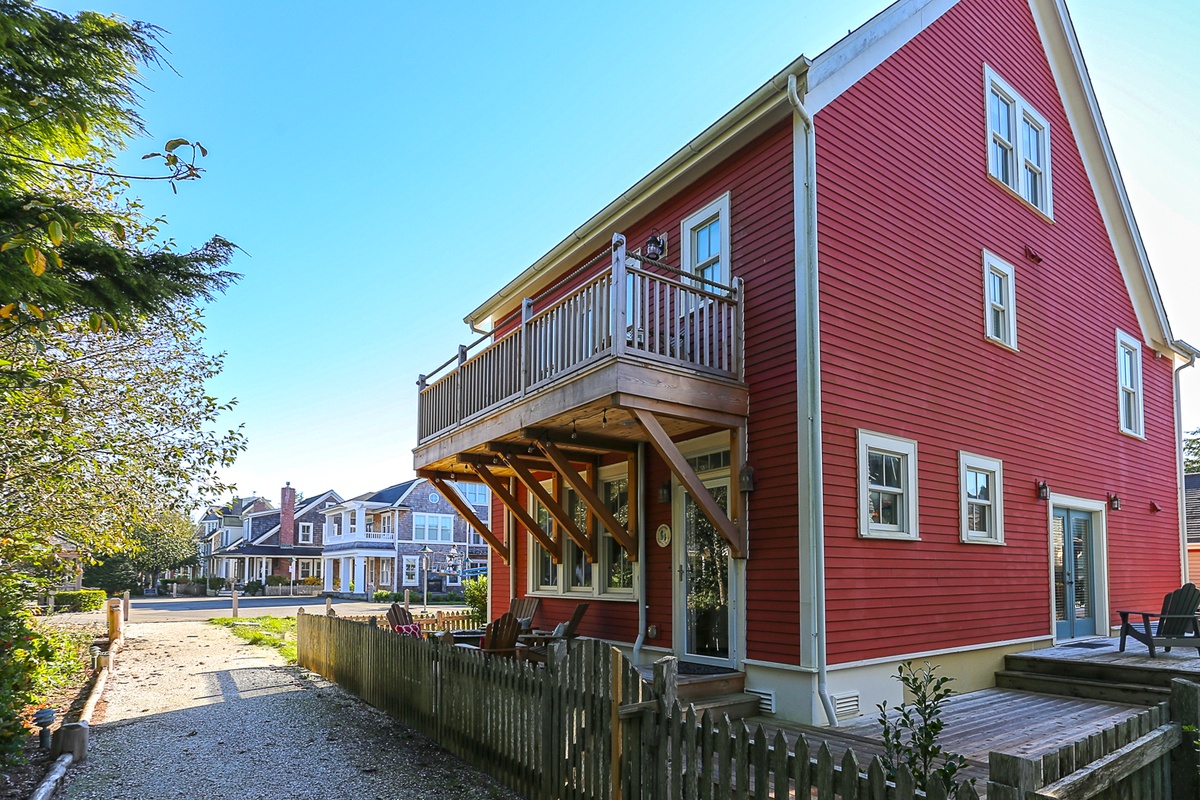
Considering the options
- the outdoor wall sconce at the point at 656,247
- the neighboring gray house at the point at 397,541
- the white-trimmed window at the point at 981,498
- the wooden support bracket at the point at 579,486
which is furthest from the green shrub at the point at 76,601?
the white-trimmed window at the point at 981,498

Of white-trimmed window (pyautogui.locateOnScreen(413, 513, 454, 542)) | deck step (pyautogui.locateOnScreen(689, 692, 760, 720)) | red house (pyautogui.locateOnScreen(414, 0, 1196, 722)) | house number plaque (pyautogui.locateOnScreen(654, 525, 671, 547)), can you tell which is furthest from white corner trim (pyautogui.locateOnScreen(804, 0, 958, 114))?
white-trimmed window (pyautogui.locateOnScreen(413, 513, 454, 542))

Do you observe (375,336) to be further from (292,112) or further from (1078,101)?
(1078,101)

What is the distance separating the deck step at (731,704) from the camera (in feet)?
26.1

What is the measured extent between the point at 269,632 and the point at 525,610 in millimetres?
12215

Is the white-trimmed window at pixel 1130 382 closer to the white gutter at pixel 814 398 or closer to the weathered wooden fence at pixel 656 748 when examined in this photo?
the white gutter at pixel 814 398

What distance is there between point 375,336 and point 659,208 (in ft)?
48.7

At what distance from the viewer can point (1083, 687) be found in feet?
31.1

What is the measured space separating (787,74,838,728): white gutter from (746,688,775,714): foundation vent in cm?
59

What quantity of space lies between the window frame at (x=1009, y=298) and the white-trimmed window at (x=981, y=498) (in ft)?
6.26

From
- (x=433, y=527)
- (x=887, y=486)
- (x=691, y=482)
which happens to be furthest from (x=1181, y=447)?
(x=433, y=527)

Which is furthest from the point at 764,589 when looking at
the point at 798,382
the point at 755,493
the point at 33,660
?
the point at 33,660

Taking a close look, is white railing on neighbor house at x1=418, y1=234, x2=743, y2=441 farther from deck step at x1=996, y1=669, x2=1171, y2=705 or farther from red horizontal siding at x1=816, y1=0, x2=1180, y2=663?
deck step at x1=996, y1=669, x2=1171, y2=705

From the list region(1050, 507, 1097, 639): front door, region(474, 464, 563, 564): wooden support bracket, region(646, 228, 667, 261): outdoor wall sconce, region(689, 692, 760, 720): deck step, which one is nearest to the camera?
region(689, 692, 760, 720): deck step

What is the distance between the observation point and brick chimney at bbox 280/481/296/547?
59.6 metres
